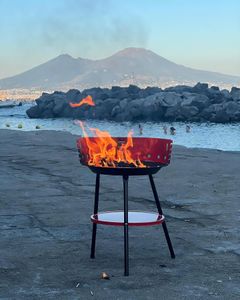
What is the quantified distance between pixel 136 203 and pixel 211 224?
5.35ft

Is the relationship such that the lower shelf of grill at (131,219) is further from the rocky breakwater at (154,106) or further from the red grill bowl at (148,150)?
the rocky breakwater at (154,106)

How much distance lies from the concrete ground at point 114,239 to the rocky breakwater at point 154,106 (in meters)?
66.1

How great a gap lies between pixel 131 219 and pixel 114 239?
1.80ft

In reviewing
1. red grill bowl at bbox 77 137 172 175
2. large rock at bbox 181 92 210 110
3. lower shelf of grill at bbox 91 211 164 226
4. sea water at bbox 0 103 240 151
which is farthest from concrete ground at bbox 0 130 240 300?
large rock at bbox 181 92 210 110

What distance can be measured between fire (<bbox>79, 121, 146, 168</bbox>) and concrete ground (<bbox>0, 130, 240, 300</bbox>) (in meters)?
0.86

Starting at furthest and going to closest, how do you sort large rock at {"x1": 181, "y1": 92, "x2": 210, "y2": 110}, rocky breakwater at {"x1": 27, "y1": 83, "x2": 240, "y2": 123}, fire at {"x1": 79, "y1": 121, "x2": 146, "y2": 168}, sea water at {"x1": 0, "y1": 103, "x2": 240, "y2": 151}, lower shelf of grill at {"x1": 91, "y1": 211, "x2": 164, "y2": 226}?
large rock at {"x1": 181, "y1": 92, "x2": 210, "y2": 110}, rocky breakwater at {"x1": 27, "y1": 83, "x2": 240, "y2": 123}, sea water at {"x1": 0, "y1": 103, "x2": 240, "y2": 151}, lower shelf of grill at {"x1": 91, "y1": 211, "x2": 164, "y2": 226}, fire at {"x1": 79, "y1": 121, "x2": 146, "y2": 168}

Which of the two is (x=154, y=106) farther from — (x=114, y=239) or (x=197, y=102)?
Answer: (x=114, y=239)

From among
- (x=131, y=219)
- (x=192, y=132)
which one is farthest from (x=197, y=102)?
(x=131, y=219)

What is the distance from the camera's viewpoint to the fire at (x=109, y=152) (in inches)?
197

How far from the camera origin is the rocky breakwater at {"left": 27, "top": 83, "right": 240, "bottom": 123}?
7744 centimetres

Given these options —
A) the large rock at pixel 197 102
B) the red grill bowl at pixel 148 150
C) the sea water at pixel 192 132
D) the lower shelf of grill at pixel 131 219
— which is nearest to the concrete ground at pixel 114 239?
the lower shelf of grill at pixel 131 219

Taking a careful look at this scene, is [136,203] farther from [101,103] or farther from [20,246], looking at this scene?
[101,103]

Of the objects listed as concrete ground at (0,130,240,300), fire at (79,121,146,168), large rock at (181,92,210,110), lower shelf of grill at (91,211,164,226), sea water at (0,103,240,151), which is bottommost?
sea water at (0,103,240,151)

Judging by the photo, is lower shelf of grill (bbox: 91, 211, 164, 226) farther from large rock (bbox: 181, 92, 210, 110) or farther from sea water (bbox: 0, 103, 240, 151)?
large rock (bbox: 181, 92, 210, 110)
